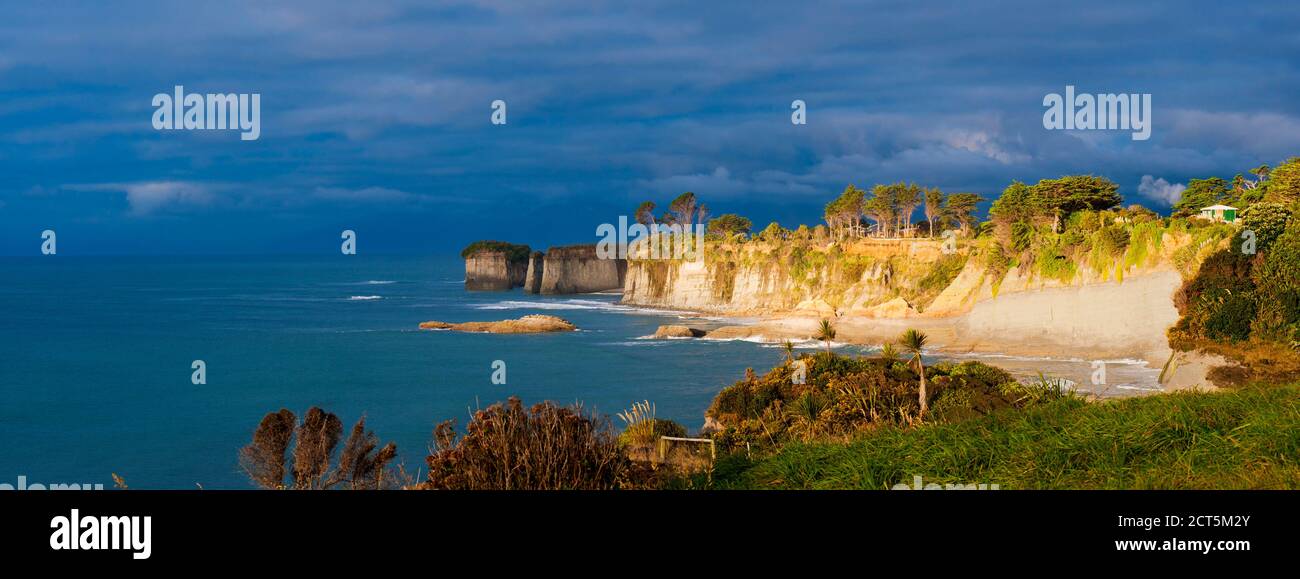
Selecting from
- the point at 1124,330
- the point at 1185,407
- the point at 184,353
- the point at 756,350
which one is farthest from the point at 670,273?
the point at 1185,407

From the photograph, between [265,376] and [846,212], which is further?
[846,212]

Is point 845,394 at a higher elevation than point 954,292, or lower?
lower

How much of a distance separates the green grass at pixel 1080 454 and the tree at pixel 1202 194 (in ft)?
299

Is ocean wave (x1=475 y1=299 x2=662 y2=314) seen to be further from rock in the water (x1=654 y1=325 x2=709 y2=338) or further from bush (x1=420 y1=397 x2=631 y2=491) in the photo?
bush (x1=420 y1=397 x2=631 y2=491)

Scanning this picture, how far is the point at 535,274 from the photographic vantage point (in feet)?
544

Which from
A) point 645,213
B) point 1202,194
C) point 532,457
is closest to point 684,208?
point 645,213

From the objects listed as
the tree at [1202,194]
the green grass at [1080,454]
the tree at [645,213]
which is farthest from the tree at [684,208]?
the green grass at [1080,454]

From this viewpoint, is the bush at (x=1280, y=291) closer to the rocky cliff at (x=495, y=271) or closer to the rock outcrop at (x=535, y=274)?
the rock outcrop at (x=535, y=274)

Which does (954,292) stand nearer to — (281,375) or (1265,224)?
(1265,224)

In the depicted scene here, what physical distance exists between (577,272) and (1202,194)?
9574cm

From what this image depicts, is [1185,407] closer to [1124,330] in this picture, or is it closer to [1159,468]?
[1159,468]

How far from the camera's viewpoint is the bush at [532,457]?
32.3ft

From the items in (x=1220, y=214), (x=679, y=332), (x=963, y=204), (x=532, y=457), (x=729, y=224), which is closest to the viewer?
(x=532, y=457)
